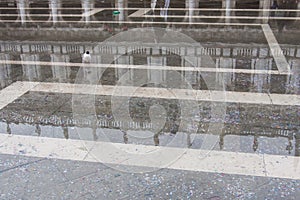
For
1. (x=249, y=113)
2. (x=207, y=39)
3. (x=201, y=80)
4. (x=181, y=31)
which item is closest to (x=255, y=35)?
(x=207, y=39)

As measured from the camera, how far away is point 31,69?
28.5ft

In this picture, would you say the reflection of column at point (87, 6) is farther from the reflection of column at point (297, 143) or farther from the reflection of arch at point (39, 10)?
the reflection of column at point (297, 143)

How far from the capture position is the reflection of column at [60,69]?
8.16 m

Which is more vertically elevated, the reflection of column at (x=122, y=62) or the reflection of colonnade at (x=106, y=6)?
the reflection of colonnade at (x=106, y=6)

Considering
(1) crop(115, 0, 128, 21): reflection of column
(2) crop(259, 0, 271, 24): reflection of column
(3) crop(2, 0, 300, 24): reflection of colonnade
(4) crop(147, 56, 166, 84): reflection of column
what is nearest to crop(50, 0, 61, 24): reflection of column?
(3) crop(2, 0, 300, 24): reflection of colonnade

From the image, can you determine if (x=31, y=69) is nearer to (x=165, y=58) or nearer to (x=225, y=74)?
(x=165, y=58)

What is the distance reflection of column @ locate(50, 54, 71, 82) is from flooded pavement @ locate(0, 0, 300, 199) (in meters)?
0.03

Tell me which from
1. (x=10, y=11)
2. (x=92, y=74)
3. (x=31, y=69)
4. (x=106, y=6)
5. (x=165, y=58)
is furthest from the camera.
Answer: (x=106, y=6)

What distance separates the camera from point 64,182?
4.39m

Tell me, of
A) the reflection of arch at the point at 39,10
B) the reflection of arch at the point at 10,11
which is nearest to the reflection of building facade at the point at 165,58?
the reflection of arch at the point at 39,10

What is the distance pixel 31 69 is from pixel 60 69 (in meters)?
0.67

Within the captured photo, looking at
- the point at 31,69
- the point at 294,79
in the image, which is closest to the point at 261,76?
the point at 294,79

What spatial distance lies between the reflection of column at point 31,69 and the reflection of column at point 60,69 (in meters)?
0.35

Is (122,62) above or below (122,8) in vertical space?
A: below
